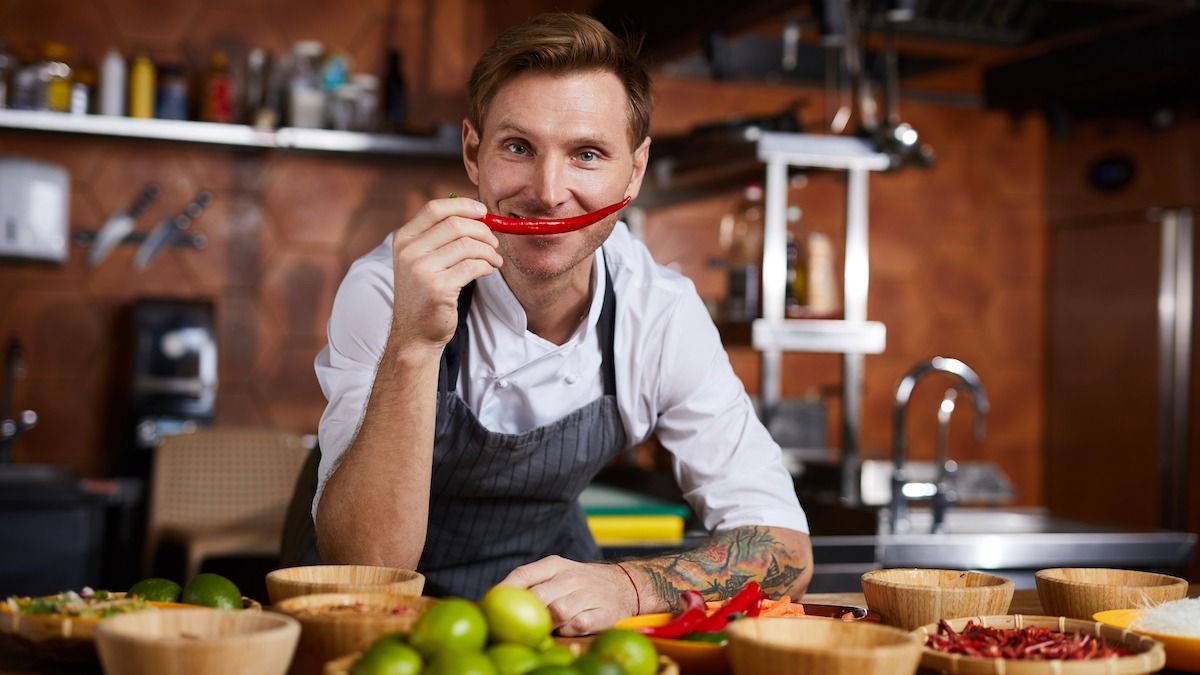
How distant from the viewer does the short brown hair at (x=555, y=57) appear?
1720 millimetres

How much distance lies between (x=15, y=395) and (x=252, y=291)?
866 millimetres

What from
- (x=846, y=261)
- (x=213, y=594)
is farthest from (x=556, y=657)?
(x=846, y=261)

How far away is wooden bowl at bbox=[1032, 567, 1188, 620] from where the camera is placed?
1.33 meters

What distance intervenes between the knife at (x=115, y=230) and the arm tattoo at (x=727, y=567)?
3.23m

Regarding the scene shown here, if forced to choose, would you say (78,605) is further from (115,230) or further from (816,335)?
(115,230)

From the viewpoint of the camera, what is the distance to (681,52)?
3436mm

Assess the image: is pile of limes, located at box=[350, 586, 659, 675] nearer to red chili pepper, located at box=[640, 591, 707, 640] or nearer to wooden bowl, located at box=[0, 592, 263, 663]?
red chili pepper, located at box=[640, 591, 707, 640]

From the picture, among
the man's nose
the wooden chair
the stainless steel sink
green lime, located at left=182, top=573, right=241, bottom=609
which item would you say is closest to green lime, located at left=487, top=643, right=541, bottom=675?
green lime, located at left=182, top=573, right=241, bottom=609

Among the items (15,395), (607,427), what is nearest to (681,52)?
(607,427)

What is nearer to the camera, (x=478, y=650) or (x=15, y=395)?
(x=478, y=650)

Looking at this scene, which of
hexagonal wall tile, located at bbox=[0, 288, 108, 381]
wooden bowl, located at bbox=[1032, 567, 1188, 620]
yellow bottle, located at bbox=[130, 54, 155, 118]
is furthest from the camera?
hexagonal wall tile, located at bbox=[0, 288, 108, 381]

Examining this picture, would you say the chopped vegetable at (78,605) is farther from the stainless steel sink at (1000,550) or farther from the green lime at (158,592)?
the stainless steel sink at (1000,550)

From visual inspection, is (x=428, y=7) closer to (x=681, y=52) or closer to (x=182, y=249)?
(x=182, y=249)

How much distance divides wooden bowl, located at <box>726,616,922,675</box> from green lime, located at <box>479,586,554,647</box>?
153 millimetres
